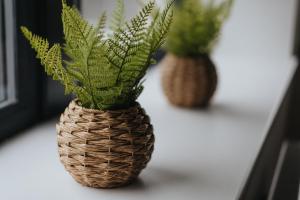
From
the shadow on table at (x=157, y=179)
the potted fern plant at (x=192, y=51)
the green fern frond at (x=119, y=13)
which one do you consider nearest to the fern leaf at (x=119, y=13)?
the green fern frond at (x=119, y=13)

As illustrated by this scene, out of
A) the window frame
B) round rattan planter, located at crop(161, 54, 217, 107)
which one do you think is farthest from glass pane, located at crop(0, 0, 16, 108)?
round rattan planter, located at crop(161, 54, 217, 107)

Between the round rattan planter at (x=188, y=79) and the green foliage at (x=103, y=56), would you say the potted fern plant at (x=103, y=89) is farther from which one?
the round rattan planter at (x=188, y=79)

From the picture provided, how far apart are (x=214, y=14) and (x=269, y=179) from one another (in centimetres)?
51

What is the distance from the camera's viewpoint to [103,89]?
0.87 m

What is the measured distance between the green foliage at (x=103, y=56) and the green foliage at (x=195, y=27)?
58 centimetres

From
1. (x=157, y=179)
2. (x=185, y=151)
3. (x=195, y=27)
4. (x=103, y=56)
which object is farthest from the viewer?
(x=195, y=27)

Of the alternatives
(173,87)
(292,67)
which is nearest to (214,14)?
(173,87)

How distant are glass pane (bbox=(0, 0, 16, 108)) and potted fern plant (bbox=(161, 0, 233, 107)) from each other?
46 centimetres

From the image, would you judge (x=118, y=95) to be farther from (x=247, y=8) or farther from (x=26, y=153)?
(x=247, y=8)

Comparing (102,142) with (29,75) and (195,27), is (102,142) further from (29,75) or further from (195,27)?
(195,27)

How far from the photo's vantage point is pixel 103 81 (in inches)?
33.9

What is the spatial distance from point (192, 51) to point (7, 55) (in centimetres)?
52

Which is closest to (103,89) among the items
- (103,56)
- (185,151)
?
(103,56)

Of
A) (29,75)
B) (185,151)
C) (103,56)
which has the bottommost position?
(185,151)
